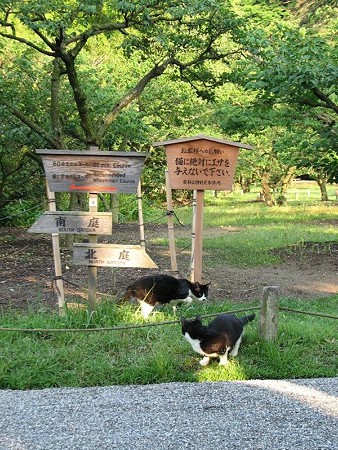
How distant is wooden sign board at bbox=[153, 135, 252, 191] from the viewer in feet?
27.3

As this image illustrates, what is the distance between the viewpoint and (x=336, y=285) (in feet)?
33.9

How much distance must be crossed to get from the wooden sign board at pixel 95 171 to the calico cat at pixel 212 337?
198cm

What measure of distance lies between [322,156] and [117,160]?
9.60 metres

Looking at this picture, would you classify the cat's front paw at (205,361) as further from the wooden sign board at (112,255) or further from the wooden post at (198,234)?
the wooden post at (198,234)

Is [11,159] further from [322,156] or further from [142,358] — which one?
[142,358]

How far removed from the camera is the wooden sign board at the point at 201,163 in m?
8.32

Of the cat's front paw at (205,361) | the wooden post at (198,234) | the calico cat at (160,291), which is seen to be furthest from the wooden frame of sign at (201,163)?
the cat's front paw at (205,361)

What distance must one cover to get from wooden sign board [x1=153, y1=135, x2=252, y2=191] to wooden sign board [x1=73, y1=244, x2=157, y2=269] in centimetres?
193

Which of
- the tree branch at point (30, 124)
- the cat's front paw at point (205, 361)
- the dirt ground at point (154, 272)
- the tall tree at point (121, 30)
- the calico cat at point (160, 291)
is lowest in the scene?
the dirt ground at point (154, 272)

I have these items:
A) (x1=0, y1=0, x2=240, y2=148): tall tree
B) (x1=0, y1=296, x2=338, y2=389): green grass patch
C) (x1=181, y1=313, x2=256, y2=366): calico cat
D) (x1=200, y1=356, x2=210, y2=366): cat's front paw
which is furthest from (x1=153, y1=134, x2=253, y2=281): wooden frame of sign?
(x1=200, y1=356, x2=210, y2=366): cat's front paw

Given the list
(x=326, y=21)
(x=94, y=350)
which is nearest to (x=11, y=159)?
(x=94, y=350)

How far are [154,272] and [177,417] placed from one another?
250 inches

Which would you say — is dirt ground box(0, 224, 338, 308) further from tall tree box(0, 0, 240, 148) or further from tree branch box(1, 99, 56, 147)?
tall tree box(0, 0, 240, 148)

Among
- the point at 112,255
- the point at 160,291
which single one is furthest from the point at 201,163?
the point at 112,255
